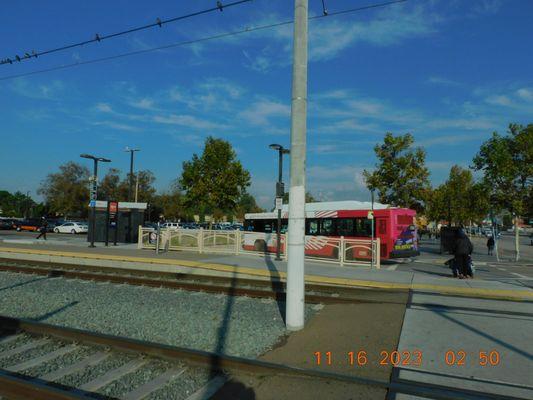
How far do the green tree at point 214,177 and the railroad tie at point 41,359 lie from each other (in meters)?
34.2

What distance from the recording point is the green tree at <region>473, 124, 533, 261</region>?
85.3 ft

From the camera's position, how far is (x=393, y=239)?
774 inches

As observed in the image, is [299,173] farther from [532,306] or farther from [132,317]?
[532,306]

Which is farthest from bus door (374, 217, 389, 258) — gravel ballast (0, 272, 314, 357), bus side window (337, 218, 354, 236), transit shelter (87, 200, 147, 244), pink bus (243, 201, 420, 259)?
transit shelter (87, 200, 147, 244)

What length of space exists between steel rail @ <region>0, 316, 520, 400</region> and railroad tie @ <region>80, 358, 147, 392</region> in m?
0.19

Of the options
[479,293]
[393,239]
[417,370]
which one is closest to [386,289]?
[479,293]

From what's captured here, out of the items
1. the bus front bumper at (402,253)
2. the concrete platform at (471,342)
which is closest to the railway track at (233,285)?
the concrete platform at (471,342)

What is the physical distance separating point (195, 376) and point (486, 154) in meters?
28.0

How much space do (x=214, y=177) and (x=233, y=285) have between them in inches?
1160

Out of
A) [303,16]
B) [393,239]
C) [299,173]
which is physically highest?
[303,16]

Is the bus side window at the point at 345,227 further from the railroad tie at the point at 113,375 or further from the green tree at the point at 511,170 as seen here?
the railroad tie at the point at 113,375

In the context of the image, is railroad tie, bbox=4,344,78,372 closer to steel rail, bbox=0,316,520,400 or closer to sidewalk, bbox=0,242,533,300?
steel rail, bbox=0,316,520,400

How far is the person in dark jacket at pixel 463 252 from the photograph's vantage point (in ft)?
42.3

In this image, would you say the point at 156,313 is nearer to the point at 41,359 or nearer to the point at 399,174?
the point at 41,359
